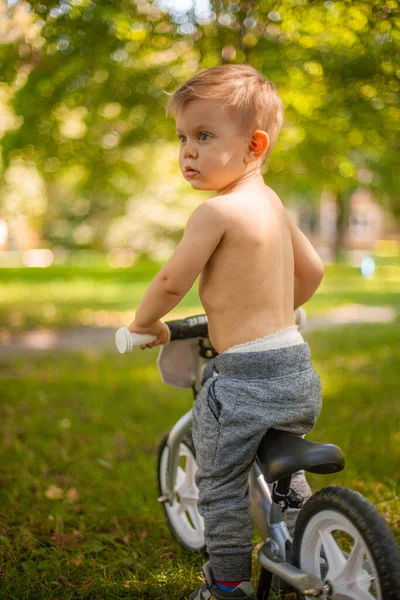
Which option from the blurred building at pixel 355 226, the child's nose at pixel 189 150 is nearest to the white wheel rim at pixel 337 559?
the child's nose at pixel 189 150

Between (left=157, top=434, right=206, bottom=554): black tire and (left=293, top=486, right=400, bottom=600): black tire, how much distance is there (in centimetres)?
92

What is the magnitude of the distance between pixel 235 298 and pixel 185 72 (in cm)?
476

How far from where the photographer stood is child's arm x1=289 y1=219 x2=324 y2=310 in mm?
2333

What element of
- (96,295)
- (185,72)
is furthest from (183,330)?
(96,295)

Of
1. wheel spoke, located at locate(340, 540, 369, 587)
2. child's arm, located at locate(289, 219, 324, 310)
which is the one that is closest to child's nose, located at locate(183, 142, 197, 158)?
child's arm, located at locate(289, 219, 324, 310)

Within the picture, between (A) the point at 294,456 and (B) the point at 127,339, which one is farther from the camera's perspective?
(B) the point at 127,339

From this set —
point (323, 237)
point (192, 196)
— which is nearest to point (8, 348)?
point (192, 196)

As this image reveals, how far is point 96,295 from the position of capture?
1323 cm

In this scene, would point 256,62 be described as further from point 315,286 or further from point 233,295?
point 233,295

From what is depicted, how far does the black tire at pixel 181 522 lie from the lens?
9.57 ft

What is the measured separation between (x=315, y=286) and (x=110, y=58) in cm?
382

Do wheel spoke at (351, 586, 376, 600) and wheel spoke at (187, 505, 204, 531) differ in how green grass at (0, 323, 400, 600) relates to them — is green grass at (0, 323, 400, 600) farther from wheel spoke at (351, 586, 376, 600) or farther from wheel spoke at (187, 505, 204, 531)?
wheel spoke at (351, 586, 376, 600)

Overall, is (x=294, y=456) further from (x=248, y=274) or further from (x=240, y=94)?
(x=240, y=94)

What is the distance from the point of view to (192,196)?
22391 millimetres
